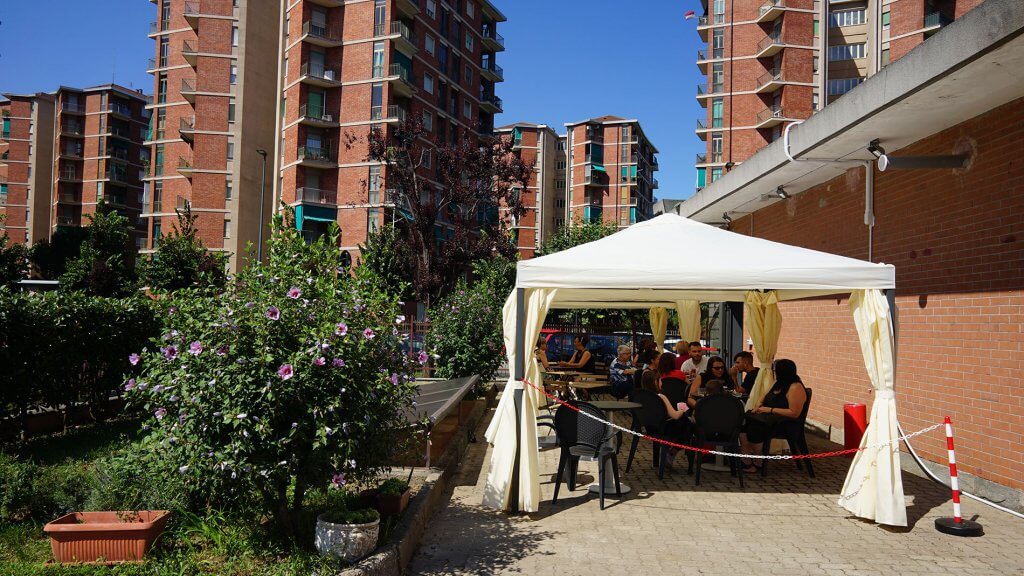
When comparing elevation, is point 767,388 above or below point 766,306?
below

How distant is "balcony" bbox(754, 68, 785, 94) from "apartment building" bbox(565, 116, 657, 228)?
29.9 metres

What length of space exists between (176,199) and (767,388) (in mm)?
47630

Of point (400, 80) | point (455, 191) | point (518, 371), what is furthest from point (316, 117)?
point (518, 371)

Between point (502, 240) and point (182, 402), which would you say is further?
point (502, 240)

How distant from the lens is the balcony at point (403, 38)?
42.8 meters

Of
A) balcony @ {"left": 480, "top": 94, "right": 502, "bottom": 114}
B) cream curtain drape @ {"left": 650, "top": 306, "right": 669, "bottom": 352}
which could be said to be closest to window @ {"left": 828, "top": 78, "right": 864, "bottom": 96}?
balcony @ {"left": 480, "top": 94, "right": 502, "bottom": 114}

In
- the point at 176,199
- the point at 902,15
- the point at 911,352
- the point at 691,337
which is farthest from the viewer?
the point at 176,199

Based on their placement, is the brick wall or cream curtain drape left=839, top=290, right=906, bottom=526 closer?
cream curtain drape left=839, top=290, right=906, bottom=526

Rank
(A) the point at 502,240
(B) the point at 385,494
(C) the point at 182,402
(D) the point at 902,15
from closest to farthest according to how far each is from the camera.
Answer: (C) the point at 182,402
(B) the point at 385,494
(A) the point at 502,240
(D) the point at 902,15

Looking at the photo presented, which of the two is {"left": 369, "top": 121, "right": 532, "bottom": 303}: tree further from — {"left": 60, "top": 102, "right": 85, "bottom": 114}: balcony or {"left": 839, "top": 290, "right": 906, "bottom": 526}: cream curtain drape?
{"left": 60, "top": 102, "right": 85, "bottom": 114}: balcony

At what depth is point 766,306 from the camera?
10.1m

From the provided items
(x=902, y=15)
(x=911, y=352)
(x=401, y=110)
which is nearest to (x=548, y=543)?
(x=911, y=352)

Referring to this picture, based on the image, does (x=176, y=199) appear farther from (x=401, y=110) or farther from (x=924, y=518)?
(x=924, y=518)

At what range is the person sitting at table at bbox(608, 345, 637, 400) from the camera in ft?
42.5
